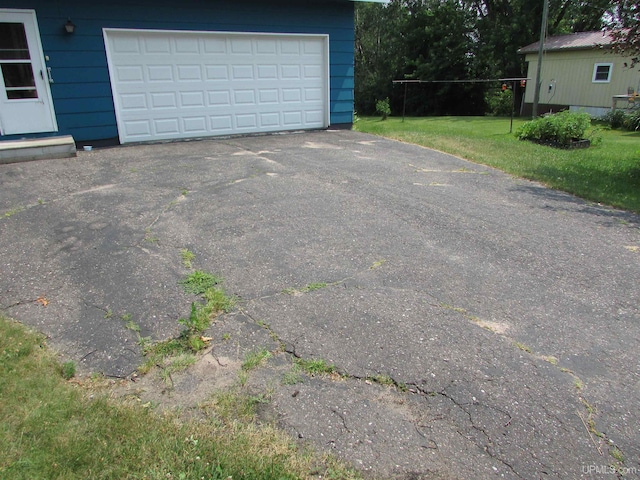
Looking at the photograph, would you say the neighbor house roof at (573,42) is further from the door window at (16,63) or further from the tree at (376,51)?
the door window at (16,63)

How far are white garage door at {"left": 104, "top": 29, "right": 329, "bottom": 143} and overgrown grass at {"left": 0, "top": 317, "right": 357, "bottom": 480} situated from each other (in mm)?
8177

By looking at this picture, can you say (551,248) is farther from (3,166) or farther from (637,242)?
(3,166)

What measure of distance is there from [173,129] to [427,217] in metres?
6.86

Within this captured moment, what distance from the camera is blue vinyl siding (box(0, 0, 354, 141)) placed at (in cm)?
873

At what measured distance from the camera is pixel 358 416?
2408 mm

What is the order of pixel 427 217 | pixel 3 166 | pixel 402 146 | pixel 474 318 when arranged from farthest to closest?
pixel 402 146 < pixel 3 166 < pixel 427 217 < pixel 474 318

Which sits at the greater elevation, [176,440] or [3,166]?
[3,166]

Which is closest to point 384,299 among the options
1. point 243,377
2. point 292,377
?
point 292,377

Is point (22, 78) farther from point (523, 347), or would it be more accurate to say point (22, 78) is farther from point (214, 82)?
point (523, 347)

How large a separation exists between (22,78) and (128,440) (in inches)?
346

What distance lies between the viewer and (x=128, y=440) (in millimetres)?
2221

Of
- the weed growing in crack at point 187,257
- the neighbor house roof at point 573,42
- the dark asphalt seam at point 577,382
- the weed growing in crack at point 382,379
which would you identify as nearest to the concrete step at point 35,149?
the weed growing in crack at point 187,257

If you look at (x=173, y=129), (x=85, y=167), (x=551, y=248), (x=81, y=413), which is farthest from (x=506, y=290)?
(x=173, y=129)

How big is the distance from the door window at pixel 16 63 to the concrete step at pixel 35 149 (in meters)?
0.99
